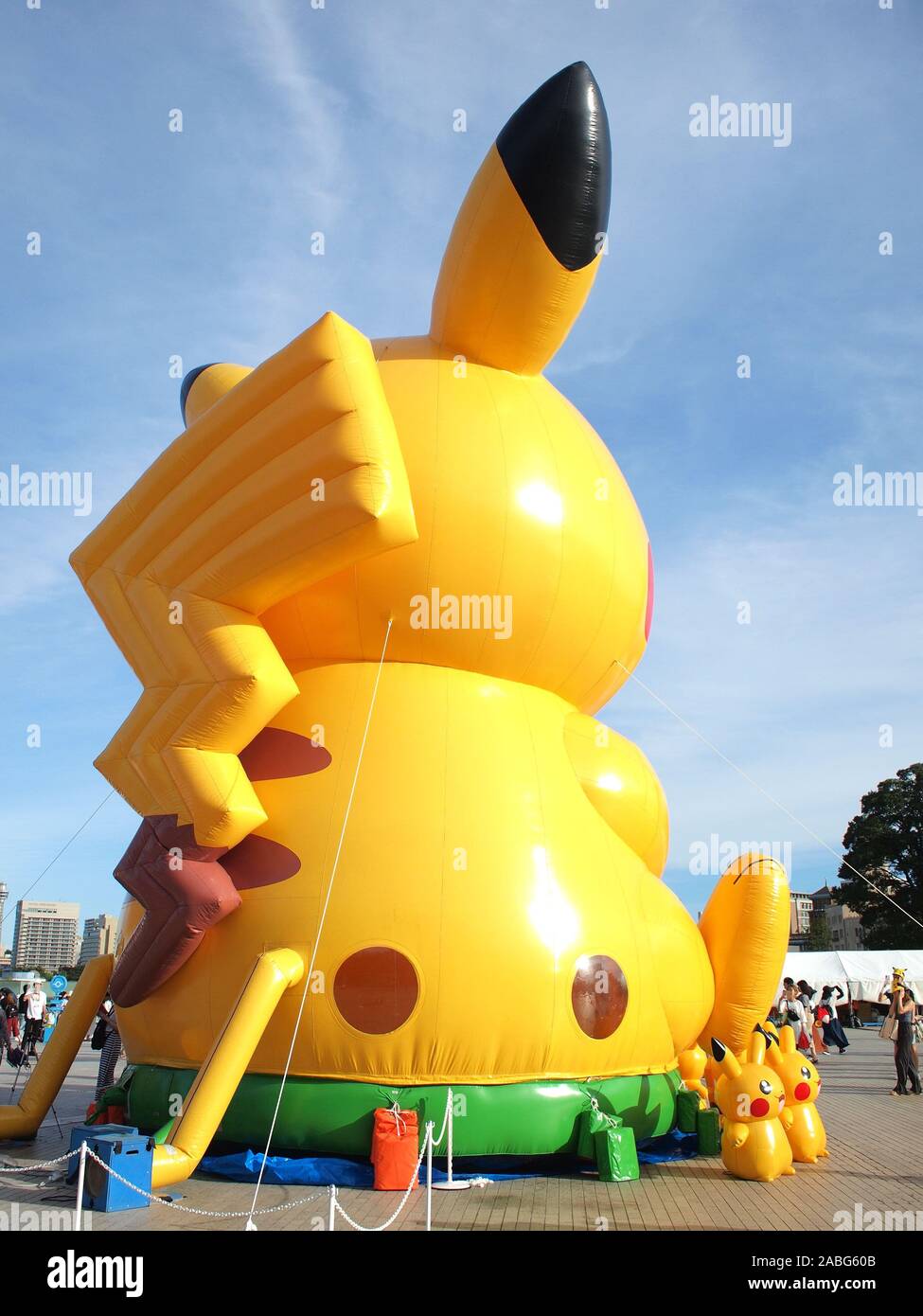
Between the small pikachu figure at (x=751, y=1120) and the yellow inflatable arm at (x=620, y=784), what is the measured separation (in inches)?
82.9

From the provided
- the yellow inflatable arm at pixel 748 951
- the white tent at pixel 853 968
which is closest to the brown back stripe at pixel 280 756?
the yellow inflatable arm at pixel 748 951

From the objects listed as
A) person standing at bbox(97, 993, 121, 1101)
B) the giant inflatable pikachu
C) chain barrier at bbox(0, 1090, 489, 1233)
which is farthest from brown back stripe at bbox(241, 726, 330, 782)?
person standing at bbox(97, 993, 121, 1101)

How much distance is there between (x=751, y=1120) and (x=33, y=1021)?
15.0 metres

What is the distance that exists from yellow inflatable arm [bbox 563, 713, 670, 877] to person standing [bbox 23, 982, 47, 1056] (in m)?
13.6

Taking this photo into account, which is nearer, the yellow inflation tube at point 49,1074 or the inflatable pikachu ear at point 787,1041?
the inflatable pikachu ear at point 787,1041

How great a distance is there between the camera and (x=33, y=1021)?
19453mm

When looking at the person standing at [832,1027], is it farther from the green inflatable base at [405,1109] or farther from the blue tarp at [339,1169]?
the green inflatable base at [405,1109]

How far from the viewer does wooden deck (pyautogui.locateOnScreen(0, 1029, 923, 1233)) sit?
6.94 metres

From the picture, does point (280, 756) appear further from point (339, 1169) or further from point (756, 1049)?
point (756, 1049)

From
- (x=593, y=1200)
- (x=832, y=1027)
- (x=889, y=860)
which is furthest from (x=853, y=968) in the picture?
(x=593, y=1200)

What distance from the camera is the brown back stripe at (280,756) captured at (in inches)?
358
